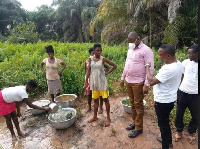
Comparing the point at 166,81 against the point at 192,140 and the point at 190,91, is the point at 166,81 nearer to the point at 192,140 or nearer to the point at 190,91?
the point at 190,91

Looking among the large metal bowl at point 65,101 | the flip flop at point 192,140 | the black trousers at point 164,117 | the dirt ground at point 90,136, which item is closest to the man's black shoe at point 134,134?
the dirt ground at point 90,136

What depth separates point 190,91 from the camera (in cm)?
247

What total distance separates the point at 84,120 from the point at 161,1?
20.4 ft

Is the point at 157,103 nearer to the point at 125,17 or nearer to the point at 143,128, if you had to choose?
the point at 143,128

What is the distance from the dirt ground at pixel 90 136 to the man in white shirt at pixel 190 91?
228 millimetres

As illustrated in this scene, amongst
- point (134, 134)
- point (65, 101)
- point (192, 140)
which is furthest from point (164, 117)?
point (65, 101)

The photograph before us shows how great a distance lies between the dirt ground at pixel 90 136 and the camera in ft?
9.21

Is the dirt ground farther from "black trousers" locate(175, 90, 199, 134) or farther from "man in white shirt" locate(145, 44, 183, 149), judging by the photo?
"man in white shirt" locate(145, 44, 183, 149)

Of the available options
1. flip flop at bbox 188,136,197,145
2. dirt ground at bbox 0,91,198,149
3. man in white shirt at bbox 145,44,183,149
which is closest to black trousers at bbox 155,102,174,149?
man in white shirt at bbox 145,44,183,149

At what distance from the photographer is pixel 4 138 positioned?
10.8 feet

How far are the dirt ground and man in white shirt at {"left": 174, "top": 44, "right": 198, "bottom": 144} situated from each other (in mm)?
228

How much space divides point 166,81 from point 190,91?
1.98 ft

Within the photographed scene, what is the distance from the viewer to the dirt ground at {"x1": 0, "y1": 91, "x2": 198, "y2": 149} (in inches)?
110

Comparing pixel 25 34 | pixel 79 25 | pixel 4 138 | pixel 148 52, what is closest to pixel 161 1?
pixel 148 52
